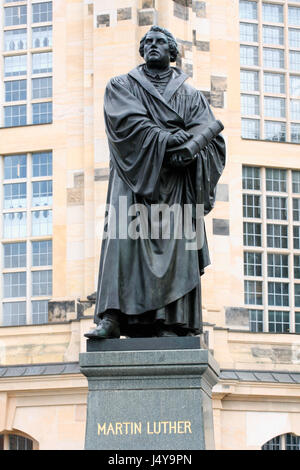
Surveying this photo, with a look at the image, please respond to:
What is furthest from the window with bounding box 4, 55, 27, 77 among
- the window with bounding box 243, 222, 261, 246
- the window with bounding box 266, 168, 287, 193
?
the window with bounding box 243, 222, 261, 246

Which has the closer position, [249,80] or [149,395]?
[149,395]

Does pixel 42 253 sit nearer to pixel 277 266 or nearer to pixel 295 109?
pixel 277 266

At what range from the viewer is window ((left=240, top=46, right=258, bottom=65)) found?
84.9 feet

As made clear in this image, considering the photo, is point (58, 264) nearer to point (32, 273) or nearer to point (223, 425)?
point (32, 273)

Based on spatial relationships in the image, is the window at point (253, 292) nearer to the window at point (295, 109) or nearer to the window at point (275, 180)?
the window at point (275, 180)

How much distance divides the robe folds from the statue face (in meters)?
0.21

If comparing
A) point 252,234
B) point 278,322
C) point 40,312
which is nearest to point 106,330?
point 40,312

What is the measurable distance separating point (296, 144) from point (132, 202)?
1755 centimetres

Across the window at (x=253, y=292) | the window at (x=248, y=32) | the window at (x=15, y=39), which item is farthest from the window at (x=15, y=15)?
the window at (x=253, y=292)

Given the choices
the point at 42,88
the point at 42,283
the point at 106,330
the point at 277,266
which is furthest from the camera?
the point at 42,88

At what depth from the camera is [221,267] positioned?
24188 millimetres

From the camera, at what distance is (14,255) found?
970 inches

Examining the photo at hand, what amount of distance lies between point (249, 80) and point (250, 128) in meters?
1.08
